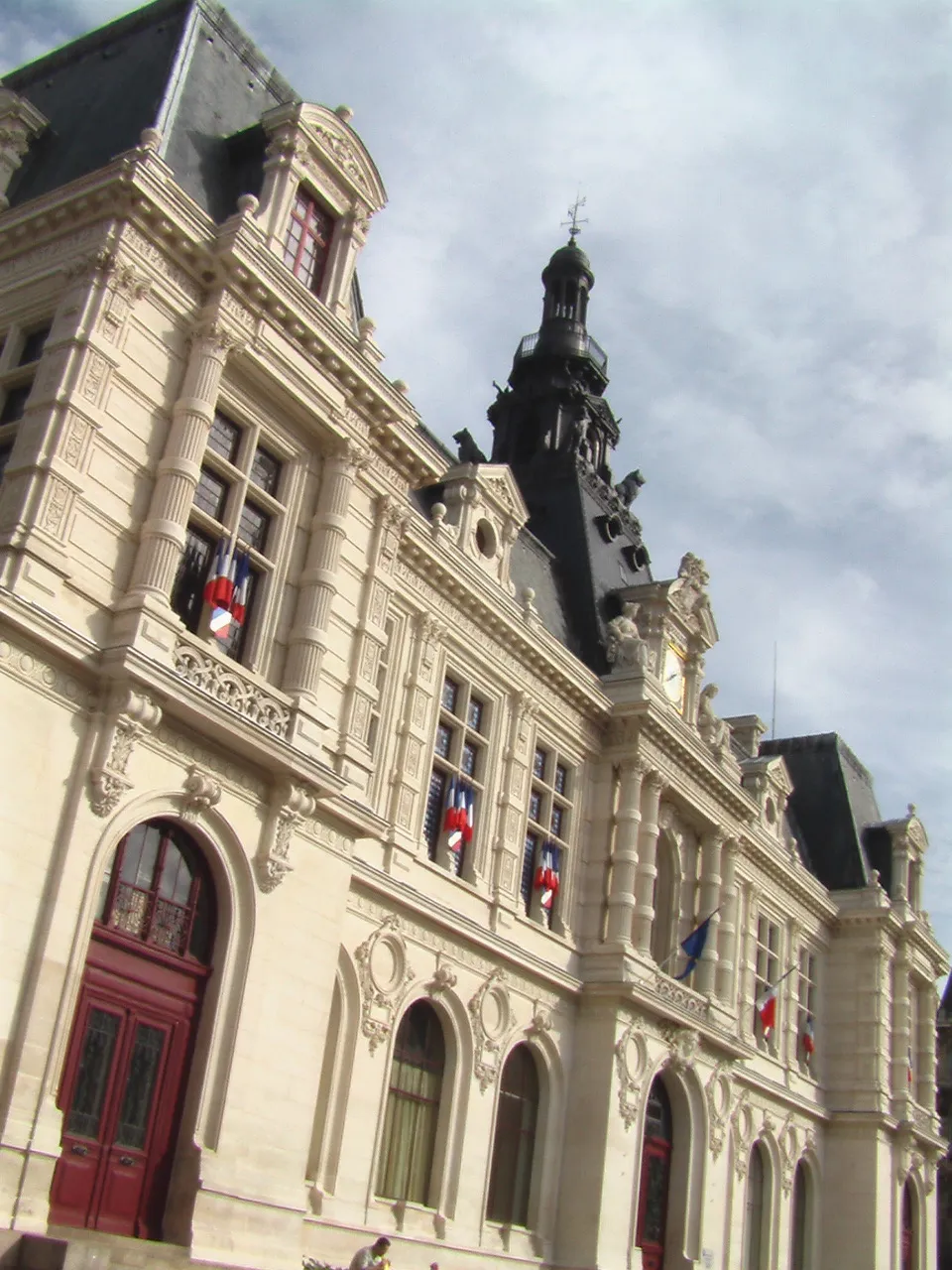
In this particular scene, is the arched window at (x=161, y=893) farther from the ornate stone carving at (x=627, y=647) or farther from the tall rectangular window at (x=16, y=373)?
the ornate stone carving at (x=627, y=647)

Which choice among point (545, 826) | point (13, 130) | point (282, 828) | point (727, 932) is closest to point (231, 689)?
point (282, 828)

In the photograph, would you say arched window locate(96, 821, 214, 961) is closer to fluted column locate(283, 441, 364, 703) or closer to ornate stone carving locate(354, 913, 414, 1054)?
fluted column locate(283, 441, 364, 703)

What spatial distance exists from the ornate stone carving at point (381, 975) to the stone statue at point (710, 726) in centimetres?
1289

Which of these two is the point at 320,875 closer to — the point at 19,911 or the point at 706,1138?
the point at 19,911

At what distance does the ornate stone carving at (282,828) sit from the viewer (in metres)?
17.7

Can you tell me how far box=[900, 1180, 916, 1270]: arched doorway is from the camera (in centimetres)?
4112

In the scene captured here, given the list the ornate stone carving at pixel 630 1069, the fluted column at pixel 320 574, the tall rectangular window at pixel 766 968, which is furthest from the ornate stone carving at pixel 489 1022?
the tall rectangular window at pixel 766 968

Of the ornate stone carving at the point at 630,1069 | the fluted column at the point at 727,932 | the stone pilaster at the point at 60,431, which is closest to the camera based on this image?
the stone pilaster at the point at 60,431

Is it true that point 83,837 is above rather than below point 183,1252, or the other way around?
above

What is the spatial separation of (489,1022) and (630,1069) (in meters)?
4.19

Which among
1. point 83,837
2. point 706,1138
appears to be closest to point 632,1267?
point 706,1138

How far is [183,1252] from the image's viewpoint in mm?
15391

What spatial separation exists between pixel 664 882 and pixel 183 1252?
738 inches

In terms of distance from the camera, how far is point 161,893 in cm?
1683
